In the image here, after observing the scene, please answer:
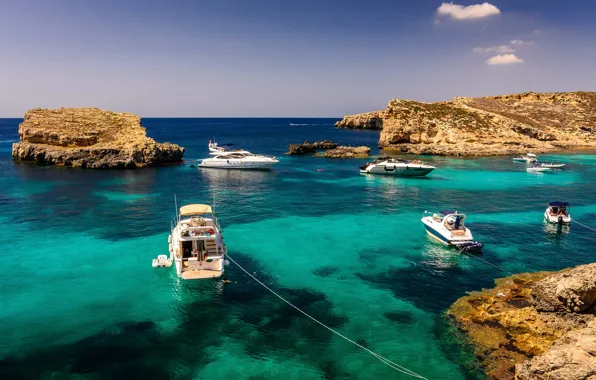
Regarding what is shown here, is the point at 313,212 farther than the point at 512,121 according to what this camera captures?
No

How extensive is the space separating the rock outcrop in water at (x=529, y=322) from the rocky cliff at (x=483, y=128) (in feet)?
263

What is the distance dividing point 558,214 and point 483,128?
7874 cm

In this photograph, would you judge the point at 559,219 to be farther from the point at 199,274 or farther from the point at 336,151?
the point at 336,151

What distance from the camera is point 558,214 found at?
3841 cm

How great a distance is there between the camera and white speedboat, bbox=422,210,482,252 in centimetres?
3130

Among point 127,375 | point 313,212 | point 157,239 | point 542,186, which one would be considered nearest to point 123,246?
point 157,239

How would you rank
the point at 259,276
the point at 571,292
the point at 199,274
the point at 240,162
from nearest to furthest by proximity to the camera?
the point at 571,292 < the point at 199,274 < the point at 259,276 < the point at 240,162

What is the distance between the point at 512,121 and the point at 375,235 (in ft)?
328

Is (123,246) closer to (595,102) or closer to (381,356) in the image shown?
(381,356)

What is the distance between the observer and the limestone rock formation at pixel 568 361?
42.3 feet

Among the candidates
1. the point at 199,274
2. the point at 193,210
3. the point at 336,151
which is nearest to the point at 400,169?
the point at 336,151

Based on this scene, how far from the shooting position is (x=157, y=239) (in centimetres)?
3456

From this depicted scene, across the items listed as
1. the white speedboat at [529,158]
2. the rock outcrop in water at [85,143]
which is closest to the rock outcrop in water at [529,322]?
the white speedboat at [529,158]

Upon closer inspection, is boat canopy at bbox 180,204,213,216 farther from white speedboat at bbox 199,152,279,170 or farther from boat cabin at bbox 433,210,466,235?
white speedboat at bbox 199,152,279,170
